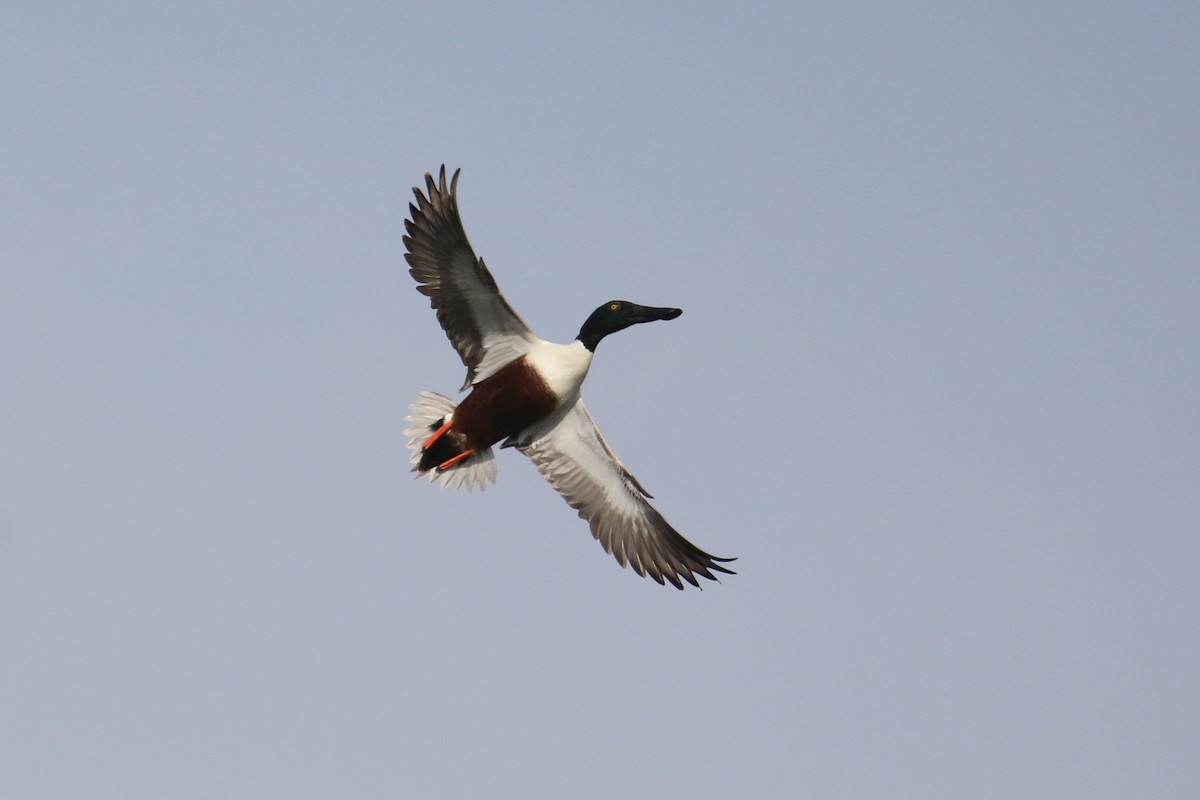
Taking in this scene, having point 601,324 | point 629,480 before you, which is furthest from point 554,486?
point 601,324

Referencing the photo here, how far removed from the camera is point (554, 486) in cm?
1361

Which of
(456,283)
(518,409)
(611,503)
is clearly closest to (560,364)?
(518,409)

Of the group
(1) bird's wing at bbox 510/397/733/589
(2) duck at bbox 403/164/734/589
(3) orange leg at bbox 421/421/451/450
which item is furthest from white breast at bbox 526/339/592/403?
(3) orange leg at bbox 421/421/451/450

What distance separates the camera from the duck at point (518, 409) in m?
12.3

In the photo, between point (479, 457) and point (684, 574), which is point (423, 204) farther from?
point (684, 574)

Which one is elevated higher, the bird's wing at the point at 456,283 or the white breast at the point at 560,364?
the bird's wing at the point at 456,283

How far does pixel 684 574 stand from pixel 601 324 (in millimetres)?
2563

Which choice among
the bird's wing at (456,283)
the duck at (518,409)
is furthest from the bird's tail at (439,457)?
the bird's wing at (456,283)

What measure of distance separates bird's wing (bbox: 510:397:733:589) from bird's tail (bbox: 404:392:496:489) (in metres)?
0.41

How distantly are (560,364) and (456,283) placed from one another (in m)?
1.18

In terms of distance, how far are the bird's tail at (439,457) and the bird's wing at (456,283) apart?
0.97 meters

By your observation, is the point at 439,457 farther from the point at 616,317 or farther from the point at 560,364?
the point at 616,317

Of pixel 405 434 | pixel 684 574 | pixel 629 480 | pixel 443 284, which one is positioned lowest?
pixel 684 574

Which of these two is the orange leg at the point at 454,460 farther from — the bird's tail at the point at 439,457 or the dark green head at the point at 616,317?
the dark green head at the point at 616,317
